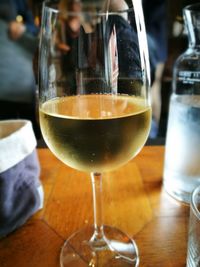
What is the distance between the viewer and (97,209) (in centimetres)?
44

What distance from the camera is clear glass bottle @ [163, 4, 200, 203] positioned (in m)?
0.51

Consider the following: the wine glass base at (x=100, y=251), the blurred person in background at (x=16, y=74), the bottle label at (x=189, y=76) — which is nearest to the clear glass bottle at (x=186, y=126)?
the bottle label at (x=189, y=76)

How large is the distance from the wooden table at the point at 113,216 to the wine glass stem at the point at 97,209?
1.0 inches

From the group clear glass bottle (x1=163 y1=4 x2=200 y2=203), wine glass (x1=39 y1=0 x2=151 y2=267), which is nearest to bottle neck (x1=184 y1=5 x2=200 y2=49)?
clear glass bottle (x1=163 y1=4 x2=200 y2=203)

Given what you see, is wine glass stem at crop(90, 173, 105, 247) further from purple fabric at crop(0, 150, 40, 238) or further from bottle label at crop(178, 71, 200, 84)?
bottle label at crop(178, 71, 200, 84)

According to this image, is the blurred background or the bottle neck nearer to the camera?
the bottle neck

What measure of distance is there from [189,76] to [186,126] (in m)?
0.09

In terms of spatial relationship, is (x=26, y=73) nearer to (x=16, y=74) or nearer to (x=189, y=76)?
(x=16, y=74)

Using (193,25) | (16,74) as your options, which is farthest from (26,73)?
(193,25)

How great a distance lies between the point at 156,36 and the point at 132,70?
199cm

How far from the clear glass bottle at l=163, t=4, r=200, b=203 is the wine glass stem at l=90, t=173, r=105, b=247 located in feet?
0.47

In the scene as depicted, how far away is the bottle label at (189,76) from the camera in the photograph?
20.3 inches

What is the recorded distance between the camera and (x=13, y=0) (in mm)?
1996

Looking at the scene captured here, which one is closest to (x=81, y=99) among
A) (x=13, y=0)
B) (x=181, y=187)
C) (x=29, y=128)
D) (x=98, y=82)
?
(x=98, y=82)
